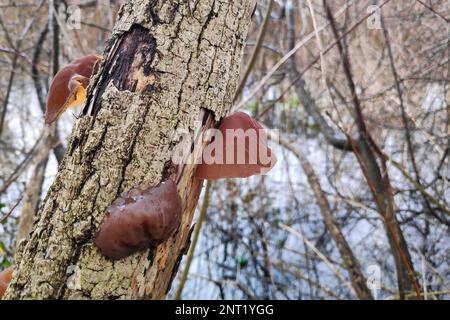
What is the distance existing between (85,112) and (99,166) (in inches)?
4.3

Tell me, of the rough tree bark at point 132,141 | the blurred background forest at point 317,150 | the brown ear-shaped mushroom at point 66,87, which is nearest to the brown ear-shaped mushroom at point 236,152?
the rough tree bark at point 132,141

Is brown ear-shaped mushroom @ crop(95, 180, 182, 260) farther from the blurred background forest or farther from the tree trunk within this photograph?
the tree trunk

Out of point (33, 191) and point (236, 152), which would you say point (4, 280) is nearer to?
point (236, 152)

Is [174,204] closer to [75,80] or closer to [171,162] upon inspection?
[171,162]

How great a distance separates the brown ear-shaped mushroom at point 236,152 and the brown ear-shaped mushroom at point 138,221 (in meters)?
0.13

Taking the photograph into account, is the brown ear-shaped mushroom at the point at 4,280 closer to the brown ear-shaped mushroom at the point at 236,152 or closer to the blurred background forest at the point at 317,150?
the brown ear-shaped mushroom at the point at 236,152

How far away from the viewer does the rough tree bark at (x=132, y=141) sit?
0.70 m

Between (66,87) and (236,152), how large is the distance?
0.40 m

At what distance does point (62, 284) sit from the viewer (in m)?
0.69

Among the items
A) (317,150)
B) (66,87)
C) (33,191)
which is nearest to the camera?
(66,87)

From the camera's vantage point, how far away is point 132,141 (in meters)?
0.73

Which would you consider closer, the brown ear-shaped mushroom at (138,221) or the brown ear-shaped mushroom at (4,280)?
the brown ear-shaped mushroom at (138,221)

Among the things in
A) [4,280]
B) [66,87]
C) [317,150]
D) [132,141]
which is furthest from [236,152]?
[317,150]
